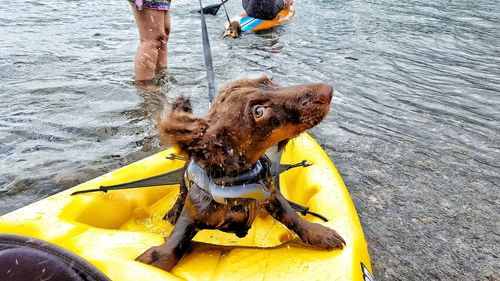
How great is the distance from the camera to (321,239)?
1.88 meters

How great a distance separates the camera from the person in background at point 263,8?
8.93 metres

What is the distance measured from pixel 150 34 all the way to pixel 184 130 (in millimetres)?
3195

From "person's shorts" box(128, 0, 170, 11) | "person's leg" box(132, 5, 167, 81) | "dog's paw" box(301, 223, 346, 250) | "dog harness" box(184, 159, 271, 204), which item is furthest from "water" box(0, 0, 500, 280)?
"dog harness" box(184, 159, 271, 204)

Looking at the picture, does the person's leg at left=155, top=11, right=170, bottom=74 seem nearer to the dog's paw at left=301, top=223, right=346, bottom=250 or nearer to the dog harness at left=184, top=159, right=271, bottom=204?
the dog harness at left=184, top=159, right=271, bottom=204

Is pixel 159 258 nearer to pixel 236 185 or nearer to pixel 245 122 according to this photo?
pixel 236 185

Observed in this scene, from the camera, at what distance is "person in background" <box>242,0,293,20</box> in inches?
352

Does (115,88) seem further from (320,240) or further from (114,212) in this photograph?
(320,240)

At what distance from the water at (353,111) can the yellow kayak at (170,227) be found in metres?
0.52

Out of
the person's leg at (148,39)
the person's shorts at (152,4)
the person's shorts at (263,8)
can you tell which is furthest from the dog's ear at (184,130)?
the person's shorts at (263,8)

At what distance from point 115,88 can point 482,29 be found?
7.50 meters

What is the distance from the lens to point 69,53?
251 inches

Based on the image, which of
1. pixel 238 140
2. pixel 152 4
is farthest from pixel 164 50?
pixel 238 140

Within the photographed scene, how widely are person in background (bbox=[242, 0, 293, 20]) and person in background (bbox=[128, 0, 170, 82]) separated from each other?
4255 millimetres

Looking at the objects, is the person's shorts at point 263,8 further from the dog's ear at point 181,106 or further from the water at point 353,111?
the dog's ear at point 181,106
